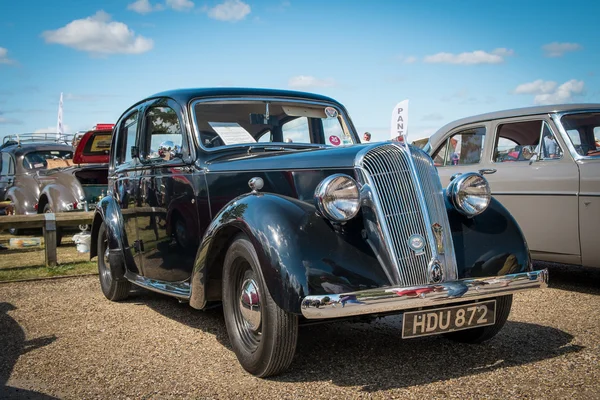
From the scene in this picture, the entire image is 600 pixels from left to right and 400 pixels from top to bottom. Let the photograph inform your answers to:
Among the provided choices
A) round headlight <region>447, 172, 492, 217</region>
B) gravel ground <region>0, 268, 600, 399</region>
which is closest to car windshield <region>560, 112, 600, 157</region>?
gravel ground <region>0, 268, 600, 399</region>

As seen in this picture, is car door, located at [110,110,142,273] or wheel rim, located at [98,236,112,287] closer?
car door, located at [110,110,142,273]

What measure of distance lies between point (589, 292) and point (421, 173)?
10.6ft

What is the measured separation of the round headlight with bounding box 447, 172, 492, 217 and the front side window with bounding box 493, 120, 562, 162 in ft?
8.39

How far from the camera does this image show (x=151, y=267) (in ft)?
16.2

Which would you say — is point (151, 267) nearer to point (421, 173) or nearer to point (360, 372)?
point (360, 372)

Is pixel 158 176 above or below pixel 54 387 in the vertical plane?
above

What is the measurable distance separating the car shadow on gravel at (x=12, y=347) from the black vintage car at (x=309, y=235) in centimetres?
98

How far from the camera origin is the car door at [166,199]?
4.38 meters

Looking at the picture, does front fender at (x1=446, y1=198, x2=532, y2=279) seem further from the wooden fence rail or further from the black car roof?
the wooden fence rail

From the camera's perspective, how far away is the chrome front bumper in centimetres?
296

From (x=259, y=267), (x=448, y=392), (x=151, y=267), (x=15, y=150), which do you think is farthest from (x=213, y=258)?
(x=15, y=150)

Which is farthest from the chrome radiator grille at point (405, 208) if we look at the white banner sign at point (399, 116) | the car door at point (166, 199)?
the white banner sign at point (399, 116)

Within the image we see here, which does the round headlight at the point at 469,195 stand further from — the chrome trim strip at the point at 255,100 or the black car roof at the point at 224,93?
the black car roof at the point at 224,93

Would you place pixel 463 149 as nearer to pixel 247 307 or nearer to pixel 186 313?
pixel 186 313
